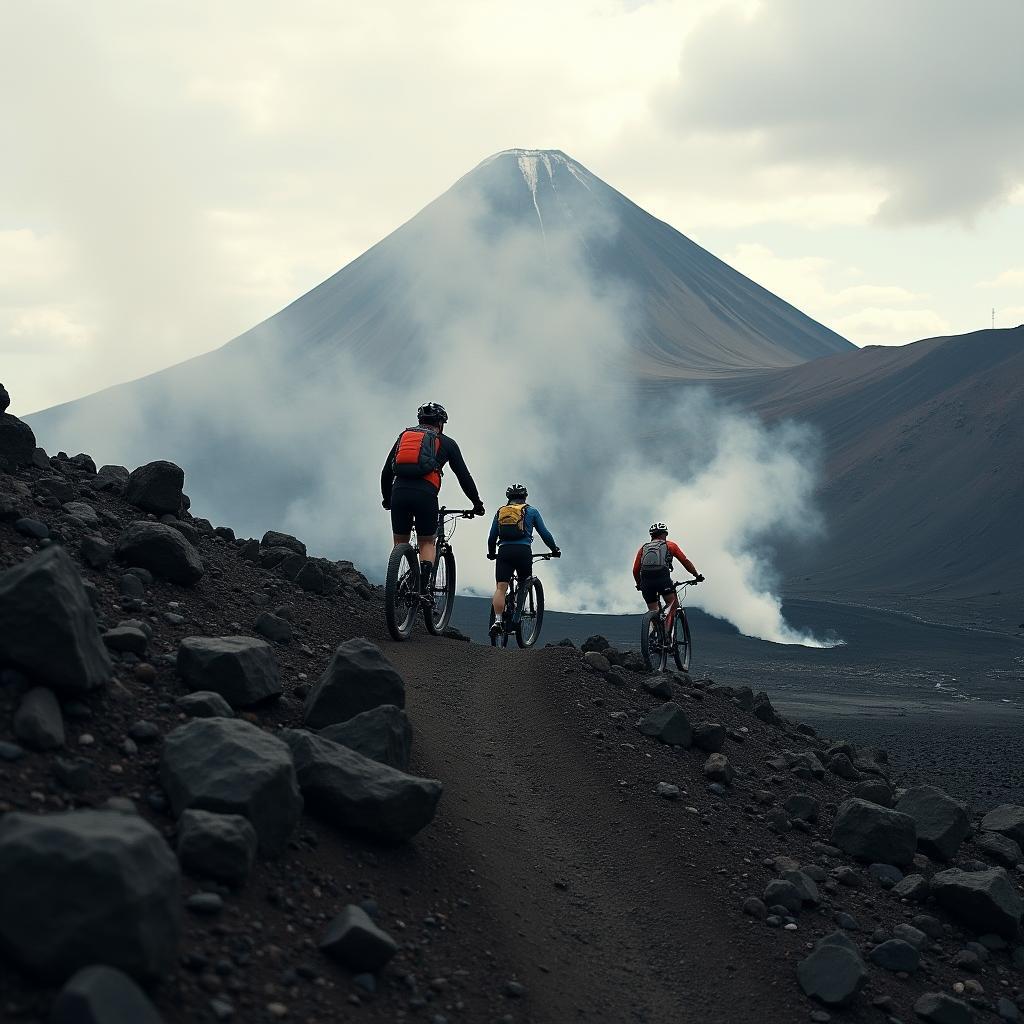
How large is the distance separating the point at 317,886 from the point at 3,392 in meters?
5.18

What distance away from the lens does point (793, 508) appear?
100062 mm

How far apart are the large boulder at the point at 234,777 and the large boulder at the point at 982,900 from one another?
411 cm

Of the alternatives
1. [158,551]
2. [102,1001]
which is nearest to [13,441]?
[158,551]

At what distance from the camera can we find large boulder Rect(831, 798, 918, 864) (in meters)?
6.91

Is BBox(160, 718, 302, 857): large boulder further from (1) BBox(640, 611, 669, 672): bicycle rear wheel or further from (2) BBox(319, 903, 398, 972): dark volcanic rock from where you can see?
(1) BBox(640, 611, 669, 672): bicycle rear wheel

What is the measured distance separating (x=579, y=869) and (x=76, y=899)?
10.5 feet

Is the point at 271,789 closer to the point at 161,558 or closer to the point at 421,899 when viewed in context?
the point at 421,899

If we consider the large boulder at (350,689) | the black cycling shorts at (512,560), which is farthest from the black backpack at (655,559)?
the large boulder at (350,689)

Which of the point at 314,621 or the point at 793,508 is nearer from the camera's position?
the point at 314,621

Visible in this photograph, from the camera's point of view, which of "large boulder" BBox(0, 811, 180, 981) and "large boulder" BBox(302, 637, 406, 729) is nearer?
"large boulder" BBox(0, 811, 180, 981)

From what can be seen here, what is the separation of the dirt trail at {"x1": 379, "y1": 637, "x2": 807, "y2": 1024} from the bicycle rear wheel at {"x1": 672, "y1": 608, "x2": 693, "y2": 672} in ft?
A: 15.4

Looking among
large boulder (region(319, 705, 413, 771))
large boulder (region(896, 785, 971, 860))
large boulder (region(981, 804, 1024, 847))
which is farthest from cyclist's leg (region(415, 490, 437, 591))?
large boulder (region(981, 804, 1024, 847))

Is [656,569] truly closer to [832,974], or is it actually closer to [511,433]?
[832,974]

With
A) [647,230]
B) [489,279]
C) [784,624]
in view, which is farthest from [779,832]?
[647,230]
